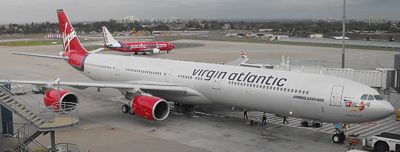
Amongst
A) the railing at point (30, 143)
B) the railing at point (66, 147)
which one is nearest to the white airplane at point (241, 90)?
the railing at point (66, 147)

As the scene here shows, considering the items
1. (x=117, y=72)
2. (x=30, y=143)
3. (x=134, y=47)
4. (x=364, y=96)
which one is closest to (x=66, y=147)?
(x=30, y=143)

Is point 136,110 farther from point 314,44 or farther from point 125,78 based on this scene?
point 314,44

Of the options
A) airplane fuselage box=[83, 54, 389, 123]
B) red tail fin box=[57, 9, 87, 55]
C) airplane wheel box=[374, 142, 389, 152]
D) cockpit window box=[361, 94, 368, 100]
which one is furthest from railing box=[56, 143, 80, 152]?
red tail fin box=[57, 9, 87, 55]

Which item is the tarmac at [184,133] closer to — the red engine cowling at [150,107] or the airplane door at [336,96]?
the red engine cowling at [150,107]

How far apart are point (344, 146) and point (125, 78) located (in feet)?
49.6

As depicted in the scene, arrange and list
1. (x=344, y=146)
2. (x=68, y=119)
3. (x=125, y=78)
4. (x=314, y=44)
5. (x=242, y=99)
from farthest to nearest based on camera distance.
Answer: (x=314, y=44), (x=125, y=78), (x=242, y=99), (x=344, y=146), (x=68, y=119)

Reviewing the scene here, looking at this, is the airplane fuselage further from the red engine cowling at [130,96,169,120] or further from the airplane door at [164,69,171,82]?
the red engine cowling at [130,96,169,120]

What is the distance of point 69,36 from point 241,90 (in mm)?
17923

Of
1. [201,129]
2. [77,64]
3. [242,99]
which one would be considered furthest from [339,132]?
[77,64]

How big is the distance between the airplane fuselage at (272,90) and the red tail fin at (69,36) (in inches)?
310

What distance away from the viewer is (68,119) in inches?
640

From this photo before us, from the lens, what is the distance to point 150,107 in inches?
850

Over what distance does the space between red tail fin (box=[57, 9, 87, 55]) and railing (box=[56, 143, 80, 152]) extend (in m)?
16.0

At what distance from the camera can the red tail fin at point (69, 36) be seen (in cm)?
3344
